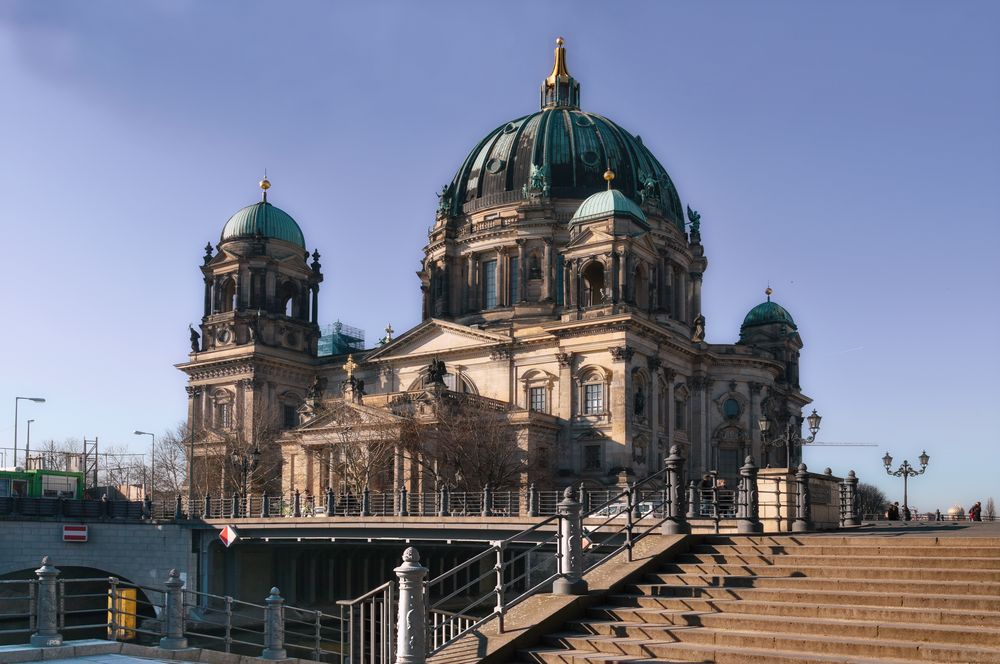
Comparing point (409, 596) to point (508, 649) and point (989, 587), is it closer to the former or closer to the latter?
point (508, 649)

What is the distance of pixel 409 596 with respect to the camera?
16672mm

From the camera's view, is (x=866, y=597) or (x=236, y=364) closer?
(x=866, y=597)

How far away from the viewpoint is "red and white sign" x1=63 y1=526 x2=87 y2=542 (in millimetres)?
65000

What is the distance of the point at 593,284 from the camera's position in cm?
8156

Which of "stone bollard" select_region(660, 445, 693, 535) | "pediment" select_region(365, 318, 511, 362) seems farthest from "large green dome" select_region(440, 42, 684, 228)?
"stone bollard" select_region(660, 445, 693, 535)

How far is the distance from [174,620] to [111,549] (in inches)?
1854

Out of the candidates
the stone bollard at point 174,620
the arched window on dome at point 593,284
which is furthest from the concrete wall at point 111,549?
the stone bollard at point 174,620

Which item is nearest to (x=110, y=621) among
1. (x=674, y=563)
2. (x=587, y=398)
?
(x=674, y=563)

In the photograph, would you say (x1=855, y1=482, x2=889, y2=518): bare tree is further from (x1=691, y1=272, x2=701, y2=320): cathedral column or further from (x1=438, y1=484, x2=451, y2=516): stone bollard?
(x1=438, y1=484, x2=451, y2=516): stone bollard

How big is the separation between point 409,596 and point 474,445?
49963 mm

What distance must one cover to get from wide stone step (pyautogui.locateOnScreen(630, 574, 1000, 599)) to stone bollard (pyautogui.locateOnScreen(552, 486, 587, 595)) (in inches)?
46.8

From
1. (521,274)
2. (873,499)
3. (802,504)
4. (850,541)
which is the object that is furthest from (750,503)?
(873,499)

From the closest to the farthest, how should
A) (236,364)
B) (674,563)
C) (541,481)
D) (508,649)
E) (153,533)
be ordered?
(508,649), (674,563), (153,533), (541,481), (236,364)

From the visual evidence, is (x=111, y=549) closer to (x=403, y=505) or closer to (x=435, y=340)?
(x=403, y=505)
